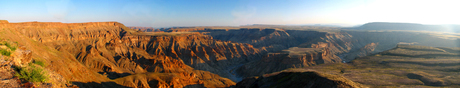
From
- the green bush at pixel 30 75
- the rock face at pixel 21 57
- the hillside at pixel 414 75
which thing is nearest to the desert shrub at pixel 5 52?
the rock face at pixel 21 57

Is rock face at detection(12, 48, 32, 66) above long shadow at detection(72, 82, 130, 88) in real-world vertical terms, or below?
above

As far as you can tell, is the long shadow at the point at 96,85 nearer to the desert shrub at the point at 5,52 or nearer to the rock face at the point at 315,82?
the desert shrub at the point at 5,52

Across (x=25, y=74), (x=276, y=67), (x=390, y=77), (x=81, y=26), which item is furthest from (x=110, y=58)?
(x=390, y=77)

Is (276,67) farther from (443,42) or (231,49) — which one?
(443,42)

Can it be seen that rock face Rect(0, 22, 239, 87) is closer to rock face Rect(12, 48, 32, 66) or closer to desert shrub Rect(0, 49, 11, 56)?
rock face Rect(12, 48, 32, 66)

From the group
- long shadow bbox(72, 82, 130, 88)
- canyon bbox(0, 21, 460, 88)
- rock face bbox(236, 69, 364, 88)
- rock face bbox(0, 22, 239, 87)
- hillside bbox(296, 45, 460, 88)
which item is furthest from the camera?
canyon bbox(0, 21, 460, 88)

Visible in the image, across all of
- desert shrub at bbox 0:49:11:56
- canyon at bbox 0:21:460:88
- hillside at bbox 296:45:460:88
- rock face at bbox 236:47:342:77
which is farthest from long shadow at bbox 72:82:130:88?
rock face at bbox 236:47:342:77

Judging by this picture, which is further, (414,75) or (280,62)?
(280,62)

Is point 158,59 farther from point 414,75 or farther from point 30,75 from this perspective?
point 414,75

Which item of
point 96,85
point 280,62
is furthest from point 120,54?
A: point 280,62

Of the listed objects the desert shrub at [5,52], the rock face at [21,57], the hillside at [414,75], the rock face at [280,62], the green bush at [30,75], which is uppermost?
the desert shrub at [5,52]

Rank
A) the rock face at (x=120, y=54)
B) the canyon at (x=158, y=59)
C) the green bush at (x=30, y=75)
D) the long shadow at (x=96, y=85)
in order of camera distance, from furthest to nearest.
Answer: the canyon at (x=158, y=59) < the rock face at (x=120, y=54) < the long shadow at (x=96, y=85) < the green bush at (x=30, y=75)
